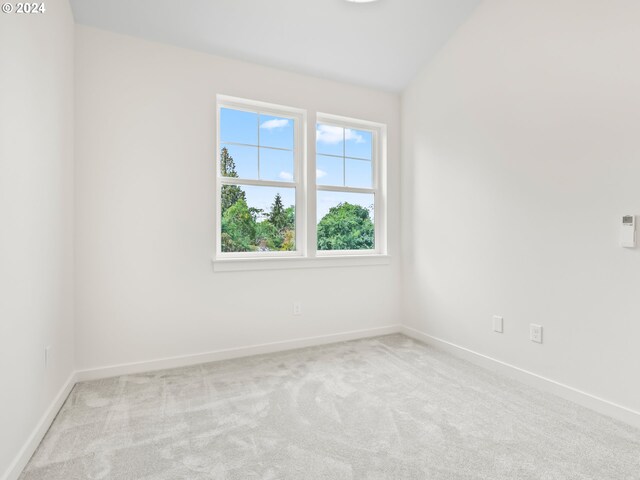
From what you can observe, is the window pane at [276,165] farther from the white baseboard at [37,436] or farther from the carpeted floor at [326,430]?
the white baseboard at [37,436]

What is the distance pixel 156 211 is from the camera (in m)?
2.79

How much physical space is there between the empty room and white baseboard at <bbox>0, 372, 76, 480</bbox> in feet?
0.08

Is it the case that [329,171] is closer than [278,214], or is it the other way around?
[278,214]

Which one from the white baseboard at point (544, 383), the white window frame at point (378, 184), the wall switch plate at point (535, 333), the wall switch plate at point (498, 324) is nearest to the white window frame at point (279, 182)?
the white window frame at point (378, 184)

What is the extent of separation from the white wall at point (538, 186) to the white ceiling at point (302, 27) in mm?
294

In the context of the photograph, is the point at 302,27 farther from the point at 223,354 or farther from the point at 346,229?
the point at 223,354

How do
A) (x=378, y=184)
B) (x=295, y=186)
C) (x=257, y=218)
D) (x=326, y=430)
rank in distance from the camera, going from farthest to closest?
(x=378, y=184), (x=295, y=186), (x=257, y=218), (x=326, y=430)

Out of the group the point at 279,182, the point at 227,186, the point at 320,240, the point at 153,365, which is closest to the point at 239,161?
the point at 227,186

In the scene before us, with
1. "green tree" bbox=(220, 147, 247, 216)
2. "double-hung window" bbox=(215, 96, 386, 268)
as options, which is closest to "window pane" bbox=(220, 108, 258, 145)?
"double-hung window" bbox=(215, 96, 386, 268)

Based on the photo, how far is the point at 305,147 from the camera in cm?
341

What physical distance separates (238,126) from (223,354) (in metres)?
2.00

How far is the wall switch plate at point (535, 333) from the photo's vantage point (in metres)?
2.48

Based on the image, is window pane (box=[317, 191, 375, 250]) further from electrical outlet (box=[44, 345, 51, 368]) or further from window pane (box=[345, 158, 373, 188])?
electrical outlet (box=[44, 345, 51, 368])

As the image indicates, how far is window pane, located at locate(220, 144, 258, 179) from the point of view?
10.3ft
